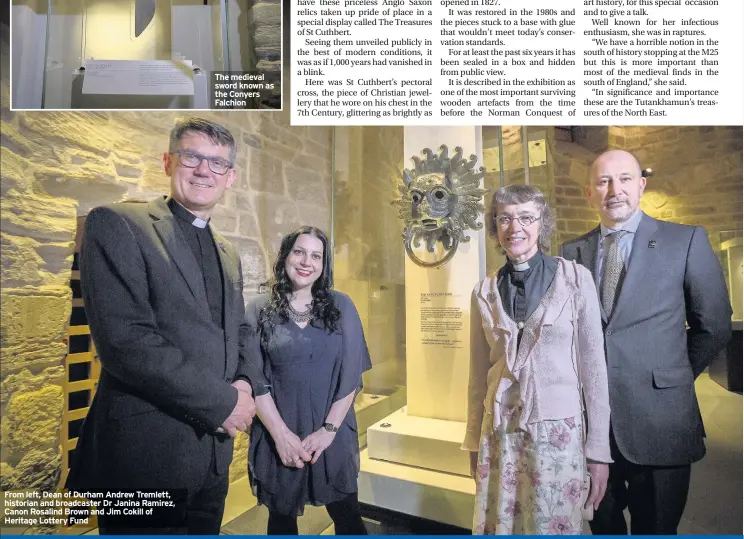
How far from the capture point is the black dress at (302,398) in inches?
50.6

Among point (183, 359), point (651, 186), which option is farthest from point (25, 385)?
point (651, 186)

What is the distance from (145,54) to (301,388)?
1055mm

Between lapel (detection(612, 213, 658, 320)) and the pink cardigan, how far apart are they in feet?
0.26

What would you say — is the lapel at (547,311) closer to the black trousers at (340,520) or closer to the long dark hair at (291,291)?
the long dark hair at (291,291)

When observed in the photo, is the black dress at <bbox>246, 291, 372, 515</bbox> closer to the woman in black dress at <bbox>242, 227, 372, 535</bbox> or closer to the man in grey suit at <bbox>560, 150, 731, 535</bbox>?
the woman in black dress at <bbox>242, 227, 372, 535</bbox>

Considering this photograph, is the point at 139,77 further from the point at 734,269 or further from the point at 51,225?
the point at 734,269

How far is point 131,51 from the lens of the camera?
139 centimetres

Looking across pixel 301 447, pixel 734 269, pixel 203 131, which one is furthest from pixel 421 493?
pixel 203 131

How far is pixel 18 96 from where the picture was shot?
4.36 ft

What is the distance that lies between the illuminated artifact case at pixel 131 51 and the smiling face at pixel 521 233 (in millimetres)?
931

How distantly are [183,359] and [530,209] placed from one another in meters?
0.96

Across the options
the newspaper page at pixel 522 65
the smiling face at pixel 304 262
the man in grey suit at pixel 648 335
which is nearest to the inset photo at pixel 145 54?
the newspaper page at pixel 522 65

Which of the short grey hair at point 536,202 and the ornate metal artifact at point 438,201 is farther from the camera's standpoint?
the ornate metal artifact at point 438,201

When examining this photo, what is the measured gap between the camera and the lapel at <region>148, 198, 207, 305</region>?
3.90ft
